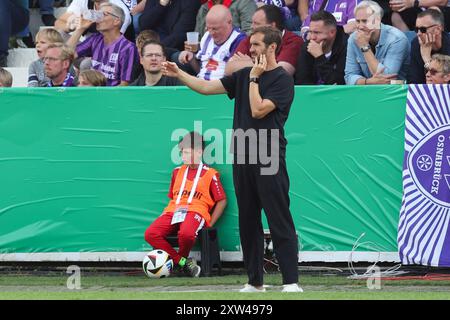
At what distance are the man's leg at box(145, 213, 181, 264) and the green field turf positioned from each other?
276 millimetres

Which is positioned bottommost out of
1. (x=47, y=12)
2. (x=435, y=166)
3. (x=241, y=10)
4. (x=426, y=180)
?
(x=426, y=180)

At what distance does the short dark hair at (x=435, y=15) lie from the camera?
40.1 feet

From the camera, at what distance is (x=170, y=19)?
1492 cm

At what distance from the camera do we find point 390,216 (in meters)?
11.5

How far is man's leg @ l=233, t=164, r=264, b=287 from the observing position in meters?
9.54

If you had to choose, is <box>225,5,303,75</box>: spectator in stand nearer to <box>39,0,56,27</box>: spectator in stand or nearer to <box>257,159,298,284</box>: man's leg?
<box>257,159,298,284</box>: man's leg

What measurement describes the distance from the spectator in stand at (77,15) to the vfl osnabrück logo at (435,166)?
17.0ft

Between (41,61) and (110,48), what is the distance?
883 mm

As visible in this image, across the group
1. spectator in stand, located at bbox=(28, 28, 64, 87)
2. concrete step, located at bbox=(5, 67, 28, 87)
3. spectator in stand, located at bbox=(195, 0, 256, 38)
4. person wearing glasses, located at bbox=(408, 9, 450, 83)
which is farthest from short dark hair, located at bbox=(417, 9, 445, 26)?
concrete step, located at bbox=(5, 67, 28, 87)

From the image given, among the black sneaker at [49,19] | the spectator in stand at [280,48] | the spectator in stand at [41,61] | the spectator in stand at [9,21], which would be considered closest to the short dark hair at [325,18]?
the spectator in stand at [280,48]

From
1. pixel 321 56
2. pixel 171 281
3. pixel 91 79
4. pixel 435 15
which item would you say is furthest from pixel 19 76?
pixel 435 15

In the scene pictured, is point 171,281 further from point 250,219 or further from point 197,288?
point 250,219
